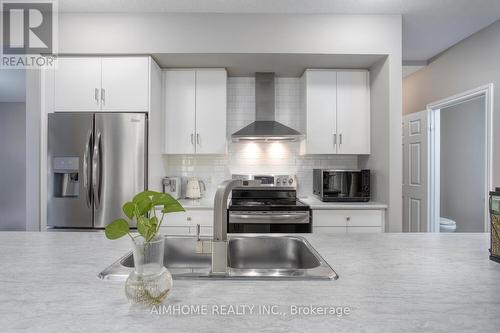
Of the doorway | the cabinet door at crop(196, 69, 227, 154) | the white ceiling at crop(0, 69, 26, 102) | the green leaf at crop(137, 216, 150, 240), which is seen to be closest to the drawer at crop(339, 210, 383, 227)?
the doorway

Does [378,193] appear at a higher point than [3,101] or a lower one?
lower

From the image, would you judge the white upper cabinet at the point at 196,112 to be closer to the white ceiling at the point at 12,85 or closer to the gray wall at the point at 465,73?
the gray wall at the point at 465,73

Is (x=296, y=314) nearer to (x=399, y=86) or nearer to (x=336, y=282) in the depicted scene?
(x=336, y=282)

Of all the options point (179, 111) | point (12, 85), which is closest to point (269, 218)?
point (179, 111)

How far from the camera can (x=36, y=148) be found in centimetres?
280

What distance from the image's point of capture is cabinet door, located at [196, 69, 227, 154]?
319cm

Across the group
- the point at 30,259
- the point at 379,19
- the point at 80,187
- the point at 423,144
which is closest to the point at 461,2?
the point at 379,19

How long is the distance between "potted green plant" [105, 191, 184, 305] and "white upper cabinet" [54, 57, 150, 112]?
225 cm

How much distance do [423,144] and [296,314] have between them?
11.9 ft

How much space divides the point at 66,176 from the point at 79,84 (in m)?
0.88

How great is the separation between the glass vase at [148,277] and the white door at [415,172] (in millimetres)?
3655

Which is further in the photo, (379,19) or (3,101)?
(3,101)

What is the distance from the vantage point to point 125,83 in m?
2.82

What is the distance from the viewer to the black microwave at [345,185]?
9.91 feet
